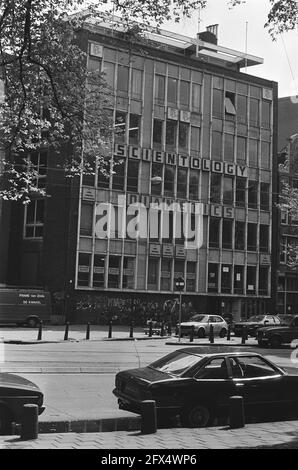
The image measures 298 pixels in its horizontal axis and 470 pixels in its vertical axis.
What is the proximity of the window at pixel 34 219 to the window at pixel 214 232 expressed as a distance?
1334 centimetres

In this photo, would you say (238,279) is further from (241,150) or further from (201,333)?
(201,333)

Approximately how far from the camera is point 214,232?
48.4m

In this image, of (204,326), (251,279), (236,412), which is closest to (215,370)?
(236,412)

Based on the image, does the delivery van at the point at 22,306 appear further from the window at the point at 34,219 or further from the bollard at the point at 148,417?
the bollard at the point at 148,417

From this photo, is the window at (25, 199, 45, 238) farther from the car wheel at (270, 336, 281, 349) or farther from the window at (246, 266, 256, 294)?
the car wheel at (270, 336, 281, 349)

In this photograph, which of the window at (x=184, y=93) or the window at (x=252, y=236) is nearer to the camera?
the window at (x=184, y=93)

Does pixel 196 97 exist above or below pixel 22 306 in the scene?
above

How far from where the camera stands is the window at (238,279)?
49188 millimetres

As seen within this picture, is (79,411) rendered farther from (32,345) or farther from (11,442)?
(32,345)

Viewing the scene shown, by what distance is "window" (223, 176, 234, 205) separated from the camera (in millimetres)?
49188

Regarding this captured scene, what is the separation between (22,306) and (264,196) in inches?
994

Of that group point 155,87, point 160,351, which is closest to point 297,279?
point 155,87

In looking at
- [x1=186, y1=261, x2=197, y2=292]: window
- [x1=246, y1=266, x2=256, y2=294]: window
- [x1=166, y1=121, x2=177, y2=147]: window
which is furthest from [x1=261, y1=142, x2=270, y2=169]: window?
[x1=186, y1=261, x2=197, y2=292]: window

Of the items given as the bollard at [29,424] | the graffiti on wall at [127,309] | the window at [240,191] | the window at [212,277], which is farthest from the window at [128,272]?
the bollard at [29,424]
